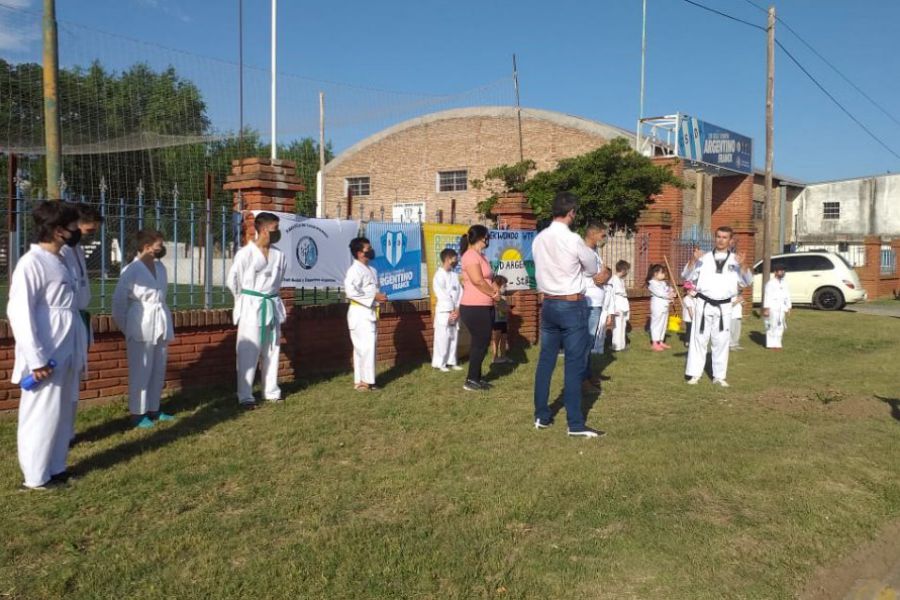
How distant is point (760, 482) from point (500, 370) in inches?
185

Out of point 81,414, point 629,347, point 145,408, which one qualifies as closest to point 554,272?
point 145,408

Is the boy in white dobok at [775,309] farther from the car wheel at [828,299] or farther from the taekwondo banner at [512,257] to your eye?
the car wheel at [828,299]

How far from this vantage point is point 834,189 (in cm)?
4109

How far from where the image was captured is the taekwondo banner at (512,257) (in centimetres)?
1108

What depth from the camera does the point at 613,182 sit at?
17781 mm

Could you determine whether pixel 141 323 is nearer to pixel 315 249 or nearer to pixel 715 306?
pixel 315 249

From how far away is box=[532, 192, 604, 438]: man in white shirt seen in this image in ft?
19.5

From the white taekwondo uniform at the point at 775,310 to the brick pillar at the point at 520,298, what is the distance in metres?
3.87

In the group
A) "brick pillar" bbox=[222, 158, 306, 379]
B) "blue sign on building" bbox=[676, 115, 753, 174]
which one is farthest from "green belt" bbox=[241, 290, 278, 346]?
"blue sign on building" bbox=[676, 115, 753, 174]

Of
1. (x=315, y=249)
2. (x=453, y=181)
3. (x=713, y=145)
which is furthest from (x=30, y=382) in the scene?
(x=453, y=181)

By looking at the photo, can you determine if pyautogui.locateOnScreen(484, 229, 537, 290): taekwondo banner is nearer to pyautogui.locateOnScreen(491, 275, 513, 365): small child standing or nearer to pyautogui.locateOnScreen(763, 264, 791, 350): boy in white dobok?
pyautogui.locateOnScreen(491, 275, 513, 365): small child standing

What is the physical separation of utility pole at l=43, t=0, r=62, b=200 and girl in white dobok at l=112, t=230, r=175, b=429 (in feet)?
4.01

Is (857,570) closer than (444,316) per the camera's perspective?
Yes

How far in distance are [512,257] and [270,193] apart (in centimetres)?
458
